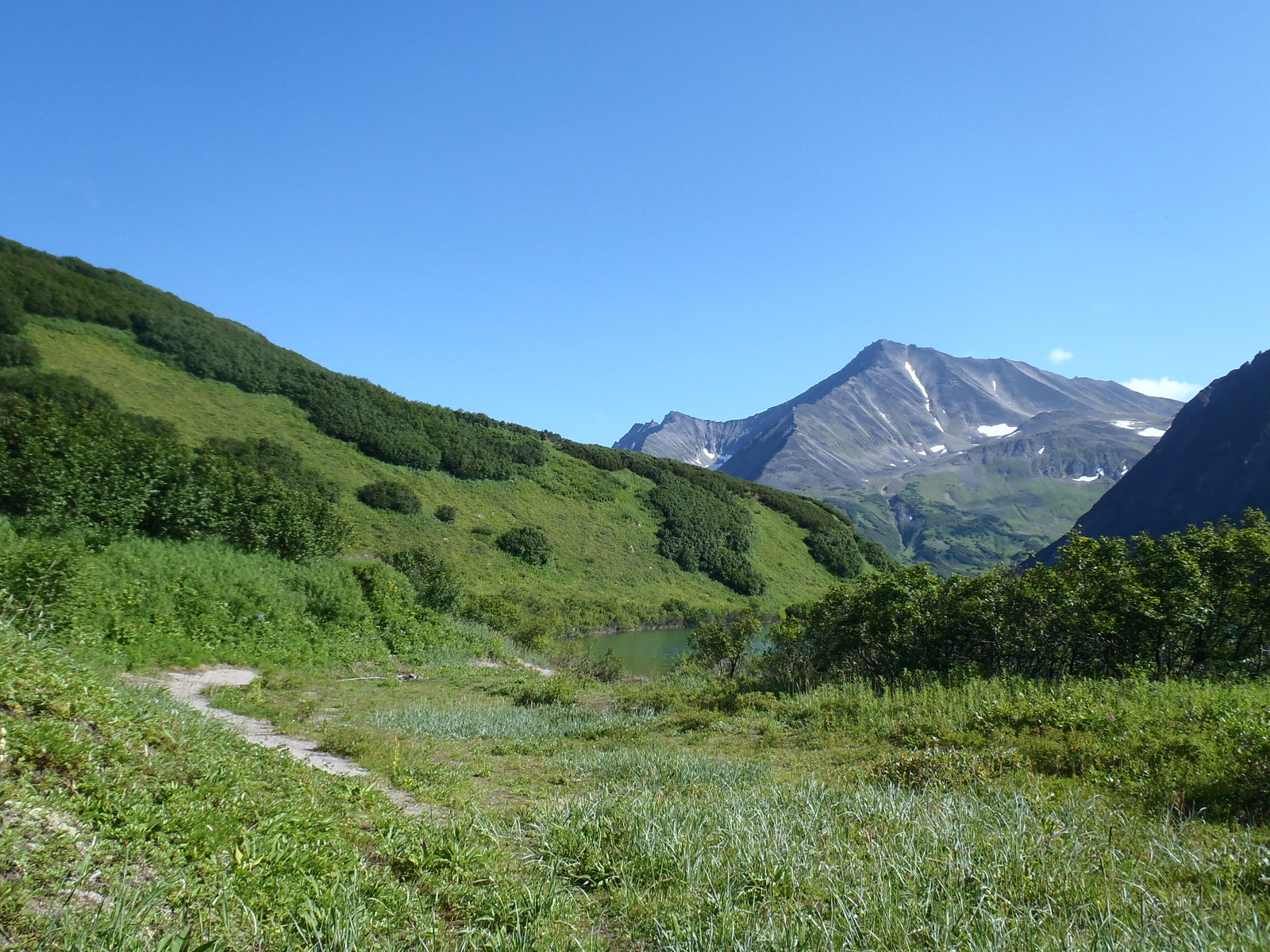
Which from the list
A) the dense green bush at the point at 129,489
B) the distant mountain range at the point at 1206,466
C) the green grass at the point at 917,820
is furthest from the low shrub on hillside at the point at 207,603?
the distant mountain range at the point at 1206,466

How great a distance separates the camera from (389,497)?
41.4 meters

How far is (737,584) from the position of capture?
5678 centimetres

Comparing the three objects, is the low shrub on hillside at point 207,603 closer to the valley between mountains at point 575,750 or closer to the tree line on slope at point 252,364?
the valley between mountains at point 575,750

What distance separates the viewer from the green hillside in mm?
37500

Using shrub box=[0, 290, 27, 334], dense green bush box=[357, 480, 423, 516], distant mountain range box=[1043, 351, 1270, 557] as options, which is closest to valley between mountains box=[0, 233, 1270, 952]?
dense green bush box=[357, 480, 423, 516]

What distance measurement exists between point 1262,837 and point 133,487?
22578 millimetres

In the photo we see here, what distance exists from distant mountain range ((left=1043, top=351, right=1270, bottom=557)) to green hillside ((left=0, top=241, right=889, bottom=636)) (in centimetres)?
8320

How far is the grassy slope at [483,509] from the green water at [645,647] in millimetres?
1708

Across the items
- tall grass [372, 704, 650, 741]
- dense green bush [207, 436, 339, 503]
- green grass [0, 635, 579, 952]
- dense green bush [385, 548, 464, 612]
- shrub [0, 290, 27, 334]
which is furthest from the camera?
dense green bush [207, 436, 339, 503]

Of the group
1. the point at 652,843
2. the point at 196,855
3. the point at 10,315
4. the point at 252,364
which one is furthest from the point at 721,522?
the point at 196,855

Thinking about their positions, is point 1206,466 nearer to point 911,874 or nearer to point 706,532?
point 706,532

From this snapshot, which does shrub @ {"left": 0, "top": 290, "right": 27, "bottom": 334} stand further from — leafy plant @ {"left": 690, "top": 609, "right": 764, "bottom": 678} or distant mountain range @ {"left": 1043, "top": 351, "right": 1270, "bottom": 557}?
distant mountain range @ {"left": 1043, "top": 351, "right": 1270, "bottom": 557}

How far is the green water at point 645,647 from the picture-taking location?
28.8 m

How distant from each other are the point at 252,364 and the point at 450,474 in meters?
15.9
